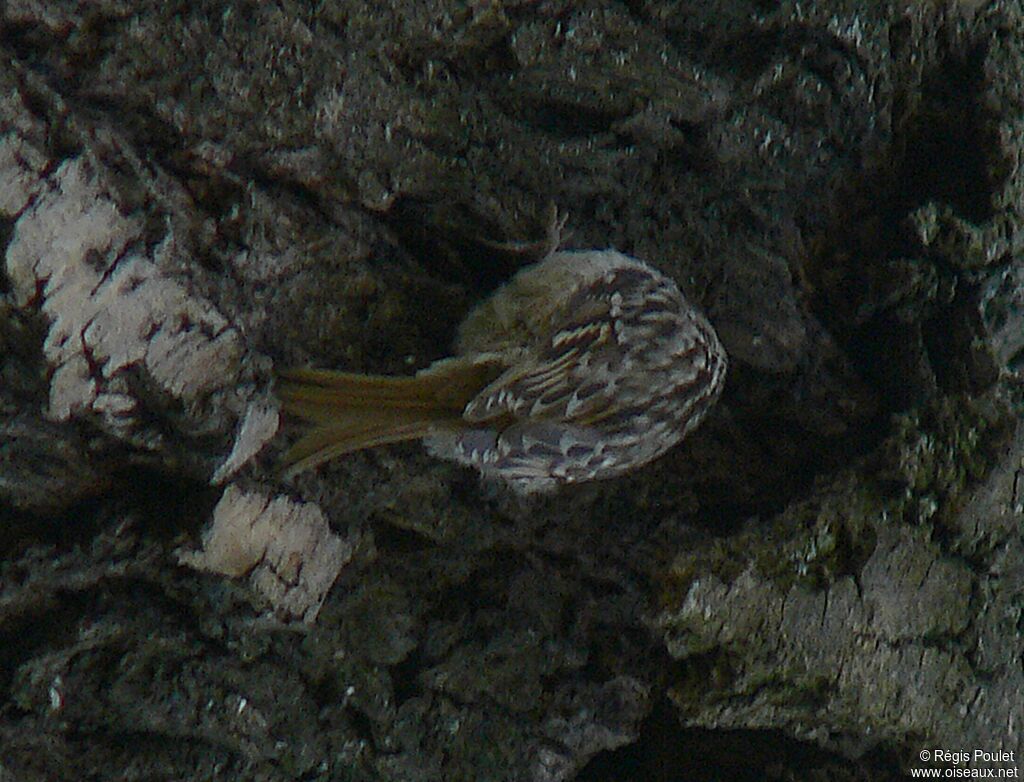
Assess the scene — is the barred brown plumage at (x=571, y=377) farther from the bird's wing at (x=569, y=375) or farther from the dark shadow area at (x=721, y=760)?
the dark shadow area at (x=721, y=760)

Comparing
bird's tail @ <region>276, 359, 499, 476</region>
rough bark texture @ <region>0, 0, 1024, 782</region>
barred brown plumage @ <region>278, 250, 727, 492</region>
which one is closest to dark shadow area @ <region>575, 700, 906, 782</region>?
rough bark texture @ <region>0, 0, 1024, 782</region>

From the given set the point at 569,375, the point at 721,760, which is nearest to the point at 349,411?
the point at 569,375

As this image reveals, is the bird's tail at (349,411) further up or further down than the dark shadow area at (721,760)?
further up

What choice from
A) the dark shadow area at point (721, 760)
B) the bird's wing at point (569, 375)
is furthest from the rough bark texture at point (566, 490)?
the bird's wing at point (569, 375)

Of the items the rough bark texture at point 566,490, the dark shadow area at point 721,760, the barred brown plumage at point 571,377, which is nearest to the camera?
the rough bark texture at point 566,490

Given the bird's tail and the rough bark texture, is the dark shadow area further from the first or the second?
the bird's tail

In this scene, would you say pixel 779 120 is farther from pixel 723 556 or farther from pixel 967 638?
pixel 967 638
